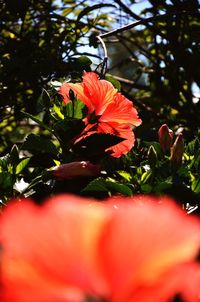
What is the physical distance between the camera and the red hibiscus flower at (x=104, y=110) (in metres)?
1.12

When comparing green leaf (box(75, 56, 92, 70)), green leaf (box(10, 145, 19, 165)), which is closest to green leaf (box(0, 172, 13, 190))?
green leaf (box(10, 145, 19, 165))

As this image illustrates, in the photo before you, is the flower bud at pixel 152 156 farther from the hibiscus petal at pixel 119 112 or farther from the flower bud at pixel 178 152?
the hibiscus petal at pixel 119 112

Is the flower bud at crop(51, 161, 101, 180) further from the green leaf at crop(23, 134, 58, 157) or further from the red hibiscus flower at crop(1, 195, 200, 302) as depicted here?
the red hibiscus flower at crop(1, 195, 200, 302)

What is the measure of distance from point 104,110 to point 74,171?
0.71ft

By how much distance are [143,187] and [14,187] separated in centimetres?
29

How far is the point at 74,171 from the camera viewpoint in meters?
0.98

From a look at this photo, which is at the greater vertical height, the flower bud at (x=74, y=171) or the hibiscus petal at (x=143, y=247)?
the flower bud at (x=74, y=171)

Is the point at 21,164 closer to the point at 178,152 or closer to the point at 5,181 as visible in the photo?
the point at 5,181

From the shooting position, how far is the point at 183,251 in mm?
291

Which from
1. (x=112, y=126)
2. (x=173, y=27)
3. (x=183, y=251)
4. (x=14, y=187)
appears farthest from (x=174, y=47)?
(x=183, y=251)

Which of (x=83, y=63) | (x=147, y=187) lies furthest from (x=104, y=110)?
(x=83, y=63)

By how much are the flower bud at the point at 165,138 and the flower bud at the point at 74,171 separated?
205 mm

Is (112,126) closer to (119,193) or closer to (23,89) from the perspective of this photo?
(119,193)

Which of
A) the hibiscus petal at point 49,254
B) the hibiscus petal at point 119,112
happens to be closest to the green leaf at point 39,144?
the hibiscus petal at point 119,112
